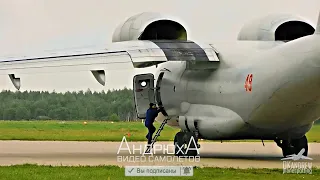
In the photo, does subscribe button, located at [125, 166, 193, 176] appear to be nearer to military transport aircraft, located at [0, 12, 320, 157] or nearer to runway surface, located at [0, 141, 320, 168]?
runway surface, located at [0, 141, 320, 168]

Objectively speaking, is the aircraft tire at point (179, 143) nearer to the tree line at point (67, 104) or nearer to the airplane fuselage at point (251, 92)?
the airplane fuselage at point (251, 92)

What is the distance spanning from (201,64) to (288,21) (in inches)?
144

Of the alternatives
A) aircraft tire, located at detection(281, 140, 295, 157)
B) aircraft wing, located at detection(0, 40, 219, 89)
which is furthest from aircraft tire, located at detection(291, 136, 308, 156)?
aircraft wing, located at detection(0, 40, 219, 89)

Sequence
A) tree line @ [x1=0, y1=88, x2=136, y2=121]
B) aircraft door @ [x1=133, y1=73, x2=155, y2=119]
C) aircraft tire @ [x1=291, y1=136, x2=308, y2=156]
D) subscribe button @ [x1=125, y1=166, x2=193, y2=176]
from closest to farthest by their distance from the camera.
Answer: subscribe button @ [x1=125, y1=166, x2=193, y2=176]
aircraft tire @ [x1=291, y1=136, x2=308, y2=156]
aircraft door @ [x1=133, y1=73, x2=155, y2=119]
tree line @ [x1=0, y1=88, x2=136, y2=121]

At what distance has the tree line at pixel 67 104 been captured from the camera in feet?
212

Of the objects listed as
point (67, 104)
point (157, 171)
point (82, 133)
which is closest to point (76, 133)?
point (82, 133)

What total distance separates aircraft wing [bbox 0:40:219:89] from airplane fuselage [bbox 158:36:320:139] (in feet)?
3.65

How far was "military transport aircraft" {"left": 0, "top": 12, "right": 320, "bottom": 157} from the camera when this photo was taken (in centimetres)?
2223

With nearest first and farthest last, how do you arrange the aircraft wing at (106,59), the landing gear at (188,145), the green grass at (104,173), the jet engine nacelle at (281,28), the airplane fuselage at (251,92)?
the green grass at (104,173) → the airplane fuselage at (251,92) → the aircraft wing at (106,59) → the landing gear at (188,145) → the jet engine nacelle at (281,28)

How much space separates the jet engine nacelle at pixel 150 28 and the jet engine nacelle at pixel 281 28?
8.85 ft

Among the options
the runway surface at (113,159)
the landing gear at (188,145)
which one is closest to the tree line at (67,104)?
the runway surface at (113,159)

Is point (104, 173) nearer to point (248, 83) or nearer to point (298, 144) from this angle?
point (248, 83)

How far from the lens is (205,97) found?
85.3 feet

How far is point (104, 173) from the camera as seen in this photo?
19047 millimetres
